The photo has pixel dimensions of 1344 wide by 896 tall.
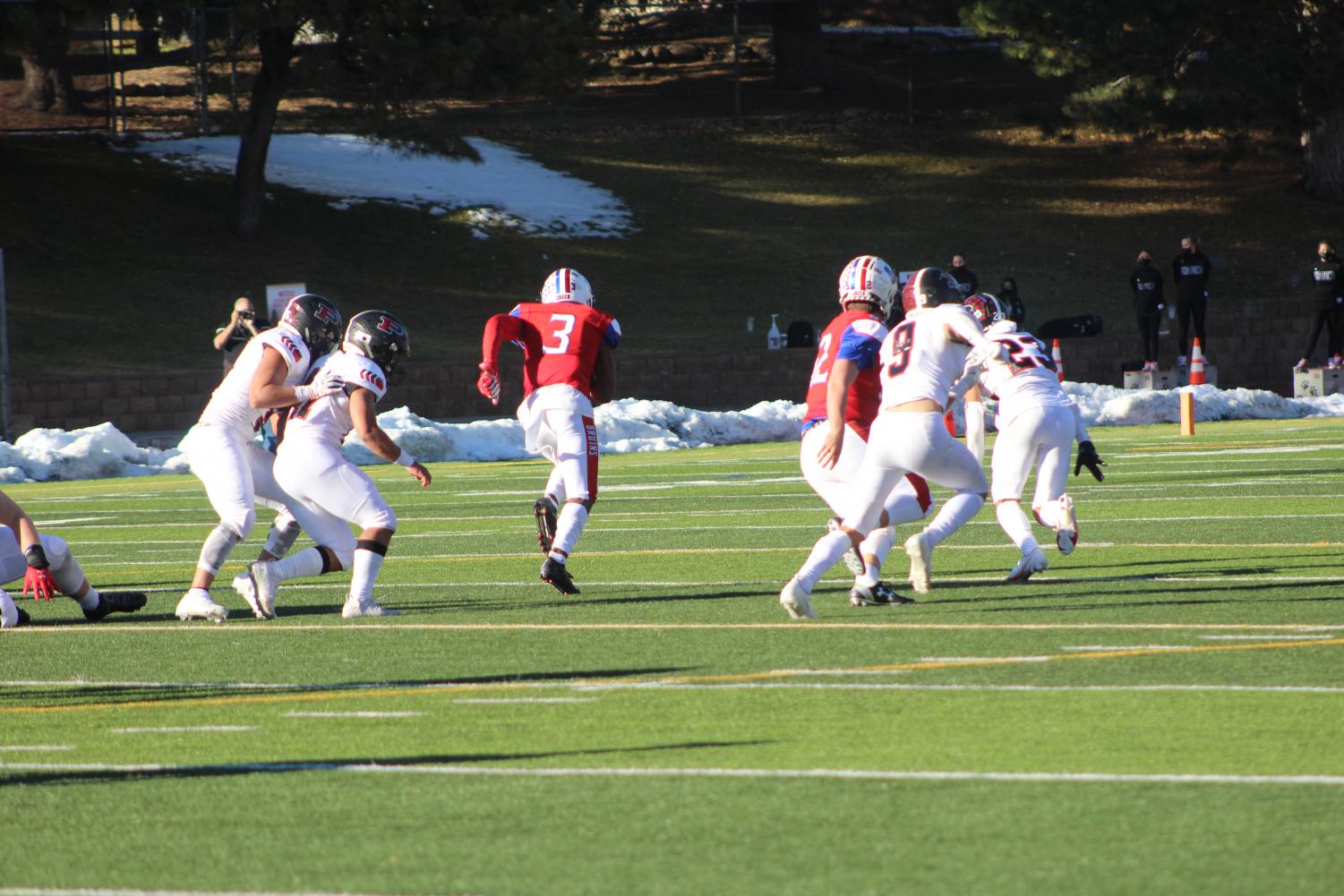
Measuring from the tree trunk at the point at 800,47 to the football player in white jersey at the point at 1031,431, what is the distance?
46.1 metres

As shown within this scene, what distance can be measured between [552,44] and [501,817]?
3853cm

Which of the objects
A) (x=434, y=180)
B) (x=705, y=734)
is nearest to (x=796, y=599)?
(x=705, y=734)

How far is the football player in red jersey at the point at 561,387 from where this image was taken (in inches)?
495

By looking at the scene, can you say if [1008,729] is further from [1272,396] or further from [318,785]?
[1272,396]

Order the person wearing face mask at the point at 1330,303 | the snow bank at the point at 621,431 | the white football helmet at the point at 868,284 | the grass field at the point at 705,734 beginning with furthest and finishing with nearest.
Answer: the person wearing face mask at the point at 1330,303
the snow bank at the point at 621,431
the white football helmet at the point at 868,284
the grass field at the point at 705,734

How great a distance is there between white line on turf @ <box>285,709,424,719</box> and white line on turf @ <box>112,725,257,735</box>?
28 cm

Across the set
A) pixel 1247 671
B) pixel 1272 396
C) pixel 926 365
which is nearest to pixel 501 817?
pixel 1247 671

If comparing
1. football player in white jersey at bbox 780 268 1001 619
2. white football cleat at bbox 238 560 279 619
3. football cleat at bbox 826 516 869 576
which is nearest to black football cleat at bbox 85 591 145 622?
white football cleat at bbox 238 560 279 619

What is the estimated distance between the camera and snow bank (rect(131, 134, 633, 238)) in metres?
50.3

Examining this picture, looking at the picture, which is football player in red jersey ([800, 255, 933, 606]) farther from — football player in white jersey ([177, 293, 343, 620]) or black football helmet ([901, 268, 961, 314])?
football player in white jersey ([177, 293, 343, 620])

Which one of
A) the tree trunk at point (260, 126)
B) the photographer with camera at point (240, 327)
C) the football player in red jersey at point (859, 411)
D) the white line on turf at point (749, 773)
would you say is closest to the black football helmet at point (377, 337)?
the football player in red jersey at point (859, 411)

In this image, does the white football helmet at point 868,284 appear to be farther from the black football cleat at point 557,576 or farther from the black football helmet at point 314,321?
the black football helmet at point 314,321

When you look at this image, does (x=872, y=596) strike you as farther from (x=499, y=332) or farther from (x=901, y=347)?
(x=499, y=332)

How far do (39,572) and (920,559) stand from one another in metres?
4.70
